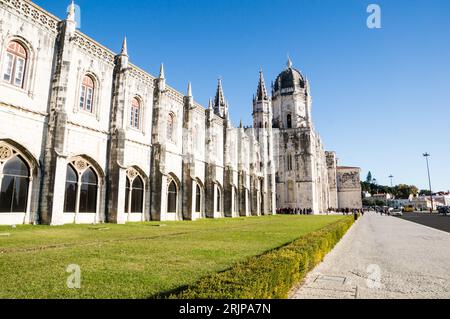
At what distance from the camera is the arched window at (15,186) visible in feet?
50.1

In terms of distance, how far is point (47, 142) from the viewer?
16.7m

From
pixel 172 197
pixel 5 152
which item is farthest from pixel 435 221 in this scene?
pixel 5 152

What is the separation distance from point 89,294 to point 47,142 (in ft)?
47.9

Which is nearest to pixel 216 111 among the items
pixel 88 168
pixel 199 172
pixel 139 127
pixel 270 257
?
pixel 199 172

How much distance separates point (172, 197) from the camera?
27750 millimetres

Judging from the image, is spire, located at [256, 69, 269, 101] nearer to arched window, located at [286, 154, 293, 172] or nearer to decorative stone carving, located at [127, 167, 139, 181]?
arched window, located at [286, 154, 293, 172]

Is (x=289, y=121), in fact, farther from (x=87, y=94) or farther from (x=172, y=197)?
(x=87, y=94)

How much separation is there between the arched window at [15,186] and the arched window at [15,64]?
4280 millimetres

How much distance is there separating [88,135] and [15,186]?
5.44 m

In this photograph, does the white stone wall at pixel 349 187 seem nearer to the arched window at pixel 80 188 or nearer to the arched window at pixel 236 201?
the arched window at pixel 236 201

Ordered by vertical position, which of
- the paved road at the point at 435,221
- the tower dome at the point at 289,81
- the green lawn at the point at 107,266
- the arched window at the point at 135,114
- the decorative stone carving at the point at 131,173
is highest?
the tower dome at the point at 289,81

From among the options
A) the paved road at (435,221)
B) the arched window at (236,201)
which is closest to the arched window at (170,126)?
the arched window at (236,201)

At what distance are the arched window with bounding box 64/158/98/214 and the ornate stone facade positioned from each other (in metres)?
0.06
